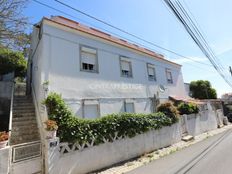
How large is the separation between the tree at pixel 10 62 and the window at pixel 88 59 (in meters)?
5.86

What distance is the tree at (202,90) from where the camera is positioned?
3394 centimetres

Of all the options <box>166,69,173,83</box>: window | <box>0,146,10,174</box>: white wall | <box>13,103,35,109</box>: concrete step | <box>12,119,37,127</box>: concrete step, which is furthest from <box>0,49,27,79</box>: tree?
<box>166,69,173,83</box>: window

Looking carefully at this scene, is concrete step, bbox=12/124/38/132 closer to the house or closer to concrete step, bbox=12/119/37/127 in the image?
concrete step, bbox=12/119/37/127

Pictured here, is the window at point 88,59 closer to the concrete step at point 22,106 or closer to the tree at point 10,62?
the concrete step at point 22,106

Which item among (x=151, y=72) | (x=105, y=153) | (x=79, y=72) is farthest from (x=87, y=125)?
(x=151, y=72)

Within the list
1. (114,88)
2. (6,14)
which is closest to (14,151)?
(114,88)

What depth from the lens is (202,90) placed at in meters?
34.1

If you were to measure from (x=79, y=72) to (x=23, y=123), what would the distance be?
4105 millimetres

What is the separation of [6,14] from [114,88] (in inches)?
322

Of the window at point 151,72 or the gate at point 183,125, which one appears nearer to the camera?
the gate at point 183,125

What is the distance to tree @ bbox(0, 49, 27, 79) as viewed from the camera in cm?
1406

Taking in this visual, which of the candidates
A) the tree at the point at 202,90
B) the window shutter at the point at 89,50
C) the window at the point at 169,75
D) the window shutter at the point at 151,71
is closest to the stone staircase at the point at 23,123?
the window shutter at the point at 89,50

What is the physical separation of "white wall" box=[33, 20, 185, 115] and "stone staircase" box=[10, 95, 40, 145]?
1182 millimetres

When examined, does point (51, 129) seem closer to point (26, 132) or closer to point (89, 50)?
point (26, 132)
